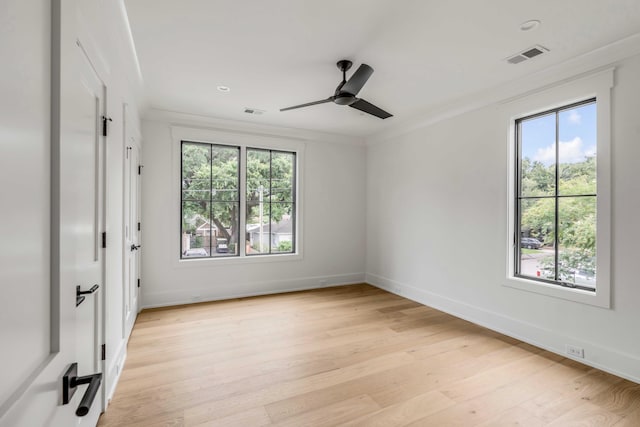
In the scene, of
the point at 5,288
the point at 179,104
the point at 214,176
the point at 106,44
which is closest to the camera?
the point at 5,288

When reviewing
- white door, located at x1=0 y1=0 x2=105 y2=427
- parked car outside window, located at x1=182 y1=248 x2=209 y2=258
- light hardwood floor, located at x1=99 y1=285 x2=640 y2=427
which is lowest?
light hardwood floor, located at x1=99 y1=285 x2=640 y2=427

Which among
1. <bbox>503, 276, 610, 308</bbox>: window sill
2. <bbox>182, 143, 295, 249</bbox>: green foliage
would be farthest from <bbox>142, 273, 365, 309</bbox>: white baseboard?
<bbox>503, 276, 610, 308</bbox>: window sill

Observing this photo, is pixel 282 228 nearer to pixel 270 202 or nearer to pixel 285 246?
pixel 285 246

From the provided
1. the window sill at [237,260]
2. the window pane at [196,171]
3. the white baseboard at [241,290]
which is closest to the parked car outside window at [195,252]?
the window sill at [237,260]

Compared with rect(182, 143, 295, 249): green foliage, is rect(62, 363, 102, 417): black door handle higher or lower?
lower

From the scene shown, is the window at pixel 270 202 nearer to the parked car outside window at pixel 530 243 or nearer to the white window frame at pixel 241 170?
the white window frame at pixel 241 170

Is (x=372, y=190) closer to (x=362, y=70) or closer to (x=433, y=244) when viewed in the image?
(x=433, y=244)

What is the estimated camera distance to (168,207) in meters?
4.32

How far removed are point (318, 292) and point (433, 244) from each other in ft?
6.39

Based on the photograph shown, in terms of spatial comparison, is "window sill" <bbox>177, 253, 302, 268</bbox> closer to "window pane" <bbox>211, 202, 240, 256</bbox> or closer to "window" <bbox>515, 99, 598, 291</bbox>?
"window pane" <bbox>211, 202, 240, 256</bbox>

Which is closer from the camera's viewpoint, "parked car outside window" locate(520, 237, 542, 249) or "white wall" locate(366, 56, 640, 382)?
"white wall" locate(366, 56, 640, 382)

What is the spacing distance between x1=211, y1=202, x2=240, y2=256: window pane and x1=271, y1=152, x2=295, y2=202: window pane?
2.28ft

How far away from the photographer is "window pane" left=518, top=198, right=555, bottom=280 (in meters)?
3.13

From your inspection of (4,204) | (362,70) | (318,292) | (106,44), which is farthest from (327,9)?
(318,292)
